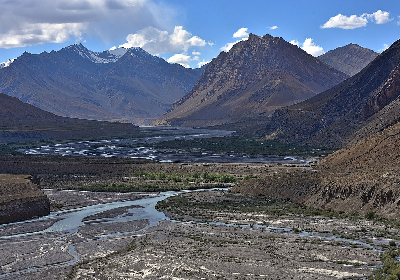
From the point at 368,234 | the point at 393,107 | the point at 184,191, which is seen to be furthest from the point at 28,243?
the point at 393,107

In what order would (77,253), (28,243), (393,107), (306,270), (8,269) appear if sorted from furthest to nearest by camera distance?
1. (393,107)
2. (28,243)
3. (77,253)
4. (8,269)
5. (306,270)

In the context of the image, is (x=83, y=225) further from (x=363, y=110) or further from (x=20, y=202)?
(x=363, y=110)

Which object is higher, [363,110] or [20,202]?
[363,110]

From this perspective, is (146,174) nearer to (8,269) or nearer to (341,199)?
(341,199)

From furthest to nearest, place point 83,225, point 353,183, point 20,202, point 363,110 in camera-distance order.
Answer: point 363,110 → point 20,202 → point 353,183 → point 83,225

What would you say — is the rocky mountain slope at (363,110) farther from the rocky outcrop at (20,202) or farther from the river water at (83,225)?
the rocky outcrop at (20,202)

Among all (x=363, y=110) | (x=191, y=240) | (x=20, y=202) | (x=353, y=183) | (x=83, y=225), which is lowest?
(x=191, y=240)

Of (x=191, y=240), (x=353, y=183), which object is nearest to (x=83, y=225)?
(x=191, y=240)

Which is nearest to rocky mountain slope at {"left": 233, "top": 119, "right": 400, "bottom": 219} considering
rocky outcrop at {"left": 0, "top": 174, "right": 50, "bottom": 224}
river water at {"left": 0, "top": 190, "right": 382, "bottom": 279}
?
river water at {"left": 0, "top": 190, "right": 382, "bottom": 279}
